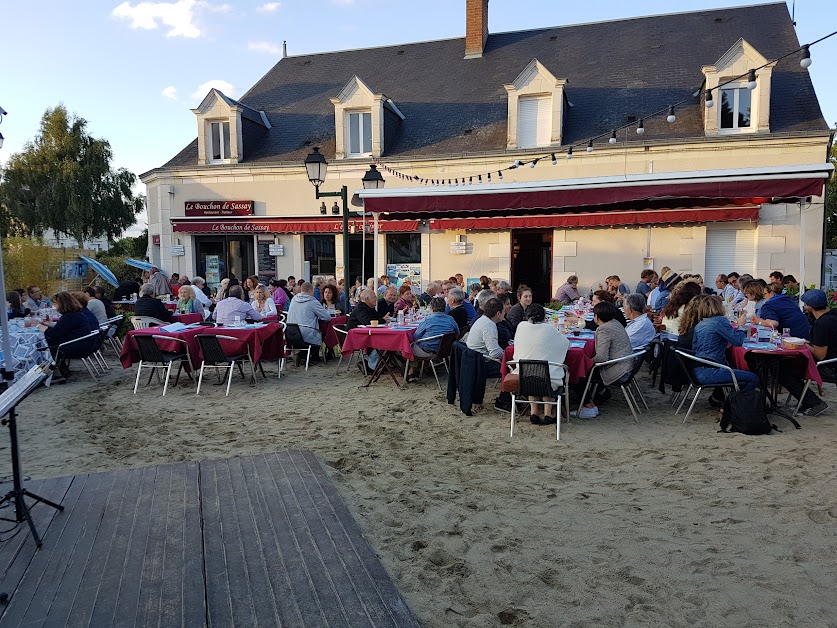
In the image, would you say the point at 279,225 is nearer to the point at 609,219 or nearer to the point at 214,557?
A: the point at 609,219

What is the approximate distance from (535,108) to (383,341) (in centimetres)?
982

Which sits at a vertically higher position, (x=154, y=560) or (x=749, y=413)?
(x=749, y=413)

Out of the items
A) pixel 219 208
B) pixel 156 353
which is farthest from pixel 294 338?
pixel 219 208

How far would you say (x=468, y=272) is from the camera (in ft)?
50.2

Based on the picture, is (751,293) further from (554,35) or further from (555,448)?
(554,35)

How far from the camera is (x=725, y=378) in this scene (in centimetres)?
525

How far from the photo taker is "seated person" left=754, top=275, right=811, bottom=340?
6.30m

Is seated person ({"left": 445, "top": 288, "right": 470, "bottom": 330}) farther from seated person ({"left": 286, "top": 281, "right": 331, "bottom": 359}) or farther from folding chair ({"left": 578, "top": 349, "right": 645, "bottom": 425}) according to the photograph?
folding chair ({"left": 578, "top": 349, "right": 645, "bottom": 425})

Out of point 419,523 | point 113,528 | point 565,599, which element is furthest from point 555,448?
point 113,528

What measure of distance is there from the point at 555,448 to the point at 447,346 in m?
2.50

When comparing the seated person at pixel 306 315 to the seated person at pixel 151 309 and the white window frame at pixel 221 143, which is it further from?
the white window frame at pixel 221 143

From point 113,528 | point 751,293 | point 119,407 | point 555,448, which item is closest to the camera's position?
point 113,528

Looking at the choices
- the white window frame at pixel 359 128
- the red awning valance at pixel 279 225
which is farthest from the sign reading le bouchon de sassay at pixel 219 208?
the white window frame at pixel 359 128

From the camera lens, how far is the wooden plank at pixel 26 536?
267 centimetres
